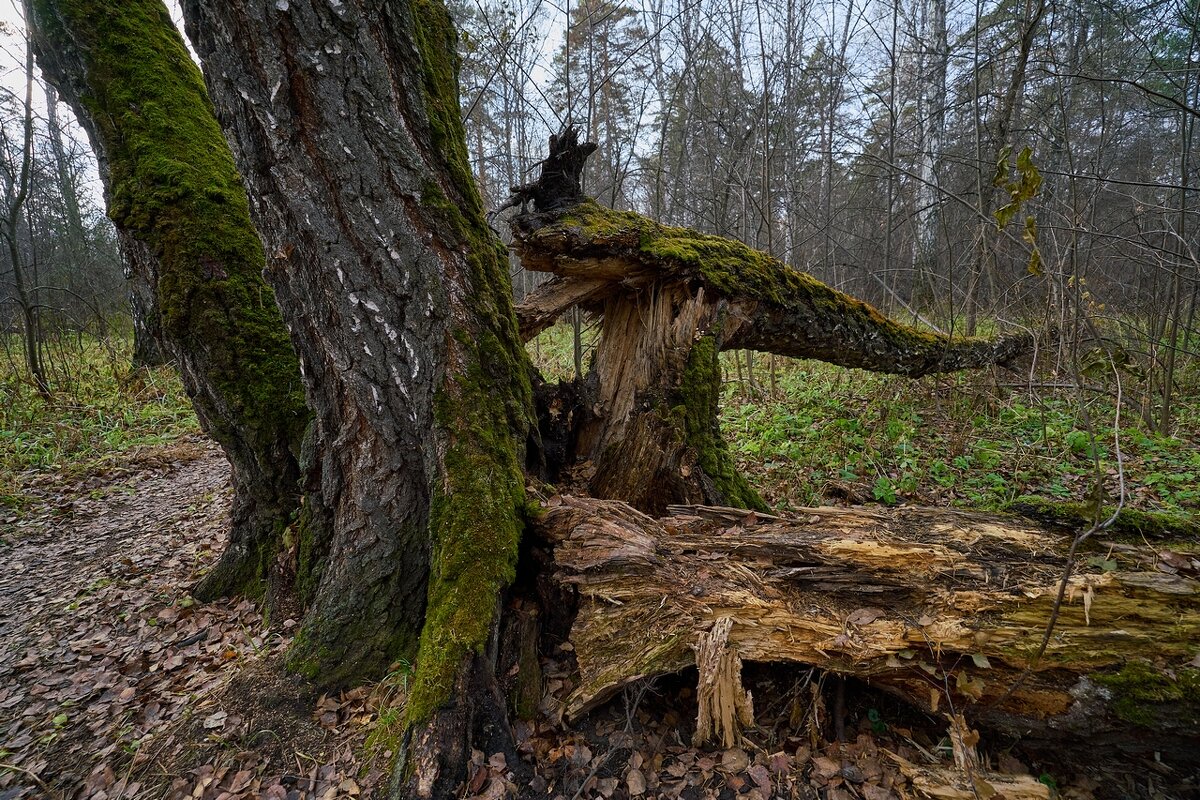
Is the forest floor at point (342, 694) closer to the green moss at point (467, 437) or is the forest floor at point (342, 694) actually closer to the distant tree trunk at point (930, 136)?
the green moss at point (467, 437)

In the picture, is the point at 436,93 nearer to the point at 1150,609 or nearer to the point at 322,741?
the point at 322,741

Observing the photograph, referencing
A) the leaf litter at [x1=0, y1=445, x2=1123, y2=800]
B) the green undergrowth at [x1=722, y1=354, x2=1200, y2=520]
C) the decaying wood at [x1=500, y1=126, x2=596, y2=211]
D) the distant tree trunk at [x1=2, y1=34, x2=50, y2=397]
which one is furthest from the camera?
the distant tree trunk at [x1=2, y1=34, x2=50, y2=397]

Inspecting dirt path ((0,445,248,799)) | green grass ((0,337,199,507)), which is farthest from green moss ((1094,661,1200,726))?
green grass ((0,337,199,507))

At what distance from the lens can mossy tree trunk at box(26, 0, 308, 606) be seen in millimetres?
2709

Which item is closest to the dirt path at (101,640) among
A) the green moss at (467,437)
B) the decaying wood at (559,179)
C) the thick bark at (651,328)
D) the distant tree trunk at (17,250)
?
the green moss at (467,437)

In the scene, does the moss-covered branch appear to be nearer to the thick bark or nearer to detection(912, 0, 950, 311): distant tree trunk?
the thick bark

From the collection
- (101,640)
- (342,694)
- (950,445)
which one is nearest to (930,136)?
(950,445)

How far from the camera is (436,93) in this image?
236cm

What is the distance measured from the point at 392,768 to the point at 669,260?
2677 millimetres

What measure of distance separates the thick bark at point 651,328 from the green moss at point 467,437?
0.49 metres

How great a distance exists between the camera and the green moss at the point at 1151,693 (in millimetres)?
1609

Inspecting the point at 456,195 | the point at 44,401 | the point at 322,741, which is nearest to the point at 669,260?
the point at 456,195

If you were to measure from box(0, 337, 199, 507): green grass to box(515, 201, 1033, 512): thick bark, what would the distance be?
5941mm

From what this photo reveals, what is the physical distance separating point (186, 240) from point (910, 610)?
3.89 m
